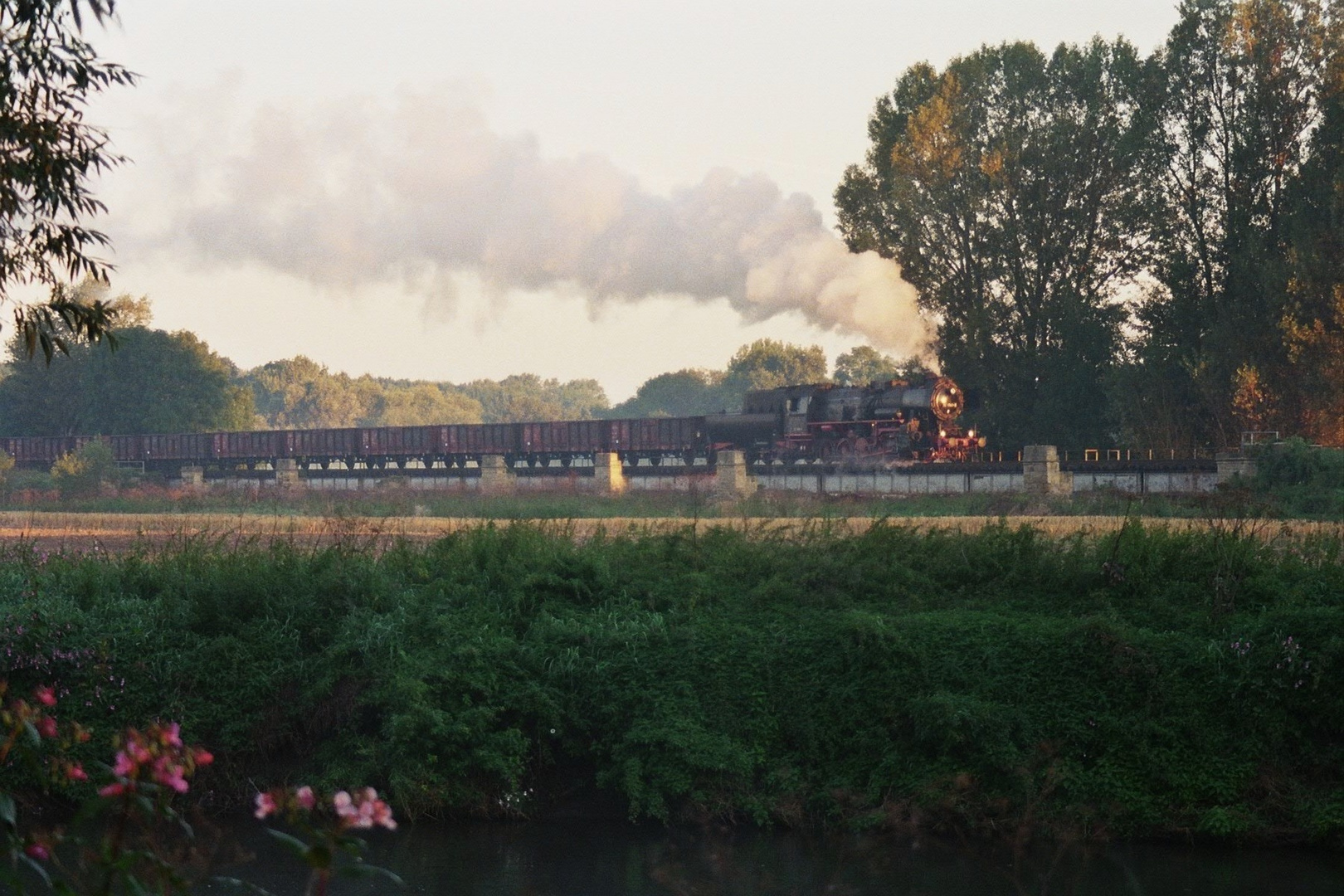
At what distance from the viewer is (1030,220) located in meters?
46.5

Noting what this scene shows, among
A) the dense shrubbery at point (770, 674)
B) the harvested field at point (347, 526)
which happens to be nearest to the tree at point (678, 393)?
the harvested field at point (347, 526)

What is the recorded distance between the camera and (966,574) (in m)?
15.9

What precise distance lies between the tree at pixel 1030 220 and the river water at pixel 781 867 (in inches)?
1415

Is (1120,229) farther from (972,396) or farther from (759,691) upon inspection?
(759,691)

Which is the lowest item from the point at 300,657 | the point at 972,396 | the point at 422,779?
the point at 422,779

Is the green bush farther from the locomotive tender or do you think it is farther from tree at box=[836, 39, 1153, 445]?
tree at box=[836, 39, 1153, 445]

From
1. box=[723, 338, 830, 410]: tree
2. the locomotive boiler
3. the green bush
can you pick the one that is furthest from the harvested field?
box=[723, 338, 830, 410]: tree

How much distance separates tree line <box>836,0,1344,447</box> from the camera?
39469 mm

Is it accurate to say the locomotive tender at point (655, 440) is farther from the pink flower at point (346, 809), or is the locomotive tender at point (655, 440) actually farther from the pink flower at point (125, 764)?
the pink flower at point (346, 809)

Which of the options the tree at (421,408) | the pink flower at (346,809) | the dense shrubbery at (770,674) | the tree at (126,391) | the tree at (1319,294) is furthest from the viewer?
the tree at (421,408)

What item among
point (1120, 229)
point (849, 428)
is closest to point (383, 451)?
point (849, 428)

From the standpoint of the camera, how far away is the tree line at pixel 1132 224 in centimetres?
3947

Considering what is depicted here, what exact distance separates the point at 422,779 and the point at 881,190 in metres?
41.4

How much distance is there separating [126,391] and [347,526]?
65584 mm
